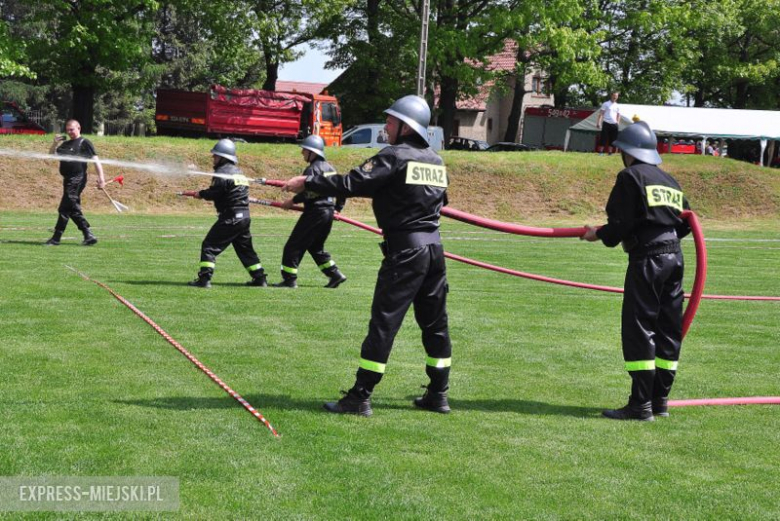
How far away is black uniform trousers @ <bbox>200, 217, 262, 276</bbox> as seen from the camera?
1271 centimetres

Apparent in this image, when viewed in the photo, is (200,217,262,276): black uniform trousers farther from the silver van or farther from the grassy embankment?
the silver van

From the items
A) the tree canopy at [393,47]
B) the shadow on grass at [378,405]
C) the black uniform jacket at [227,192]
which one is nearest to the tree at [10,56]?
the tree canopy at [393,47]

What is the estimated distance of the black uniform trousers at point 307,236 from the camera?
1290 centimetres

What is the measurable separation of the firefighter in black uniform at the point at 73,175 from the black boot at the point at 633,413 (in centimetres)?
1153

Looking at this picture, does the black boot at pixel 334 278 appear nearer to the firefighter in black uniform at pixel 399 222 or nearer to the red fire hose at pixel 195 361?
the red fire hose at pixel 195 361

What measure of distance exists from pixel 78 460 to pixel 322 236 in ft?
25.7

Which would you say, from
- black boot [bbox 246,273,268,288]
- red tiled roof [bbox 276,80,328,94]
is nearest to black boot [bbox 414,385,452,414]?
black boot [bbox 246,273,268,288]

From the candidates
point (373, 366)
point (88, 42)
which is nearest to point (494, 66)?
point (88, 42)

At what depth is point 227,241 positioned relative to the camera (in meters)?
13.0

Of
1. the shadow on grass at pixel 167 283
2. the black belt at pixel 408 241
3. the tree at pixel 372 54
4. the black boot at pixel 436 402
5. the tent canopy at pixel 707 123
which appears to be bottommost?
the shadow on grass at pixel 167 283

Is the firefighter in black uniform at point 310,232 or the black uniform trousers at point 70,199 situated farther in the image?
the black uniform trousers at point 70,199

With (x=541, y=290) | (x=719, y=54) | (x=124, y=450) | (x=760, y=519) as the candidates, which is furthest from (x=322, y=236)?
(x=719, y=54)

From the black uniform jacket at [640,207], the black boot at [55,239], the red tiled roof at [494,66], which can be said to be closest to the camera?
the black uniform jacket at [640,207]

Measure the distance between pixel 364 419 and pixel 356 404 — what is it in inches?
5.7
